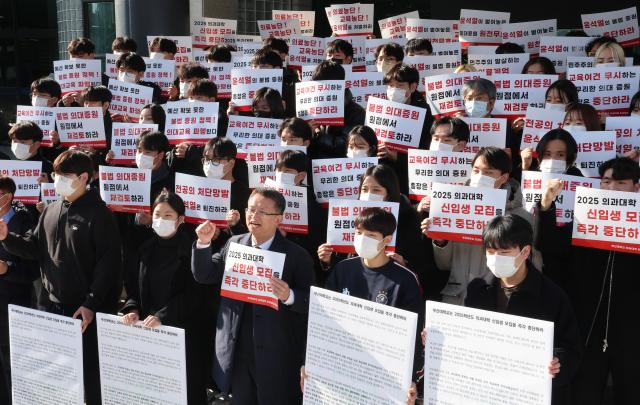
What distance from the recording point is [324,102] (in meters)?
7.16

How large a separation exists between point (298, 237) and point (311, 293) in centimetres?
146

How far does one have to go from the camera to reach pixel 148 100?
27.2ft

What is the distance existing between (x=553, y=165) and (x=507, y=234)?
1.45m

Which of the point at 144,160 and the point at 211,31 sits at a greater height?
the point at 211,31

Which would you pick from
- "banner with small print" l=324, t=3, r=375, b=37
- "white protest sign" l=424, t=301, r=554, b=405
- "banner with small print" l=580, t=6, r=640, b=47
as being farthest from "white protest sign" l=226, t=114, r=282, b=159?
"banner with small print" l=580, t=6, r=640, b=47

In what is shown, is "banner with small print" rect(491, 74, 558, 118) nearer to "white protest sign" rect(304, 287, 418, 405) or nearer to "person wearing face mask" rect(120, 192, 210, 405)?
"person wearing face mask" rect(120, 192, 210, 405)

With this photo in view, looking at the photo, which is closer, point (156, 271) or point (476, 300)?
point (476, 300)

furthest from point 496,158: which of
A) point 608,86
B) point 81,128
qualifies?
point 81,128

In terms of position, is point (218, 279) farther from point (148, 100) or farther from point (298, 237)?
point (148, 100)

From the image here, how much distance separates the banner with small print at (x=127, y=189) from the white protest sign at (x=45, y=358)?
1.15m

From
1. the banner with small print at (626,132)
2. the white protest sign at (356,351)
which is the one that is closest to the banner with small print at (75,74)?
the banner with small print at (626,132)

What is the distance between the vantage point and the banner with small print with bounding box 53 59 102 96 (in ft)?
29.5

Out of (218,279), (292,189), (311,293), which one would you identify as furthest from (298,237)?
(311,293)

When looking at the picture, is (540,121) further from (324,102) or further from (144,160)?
(144,160)
